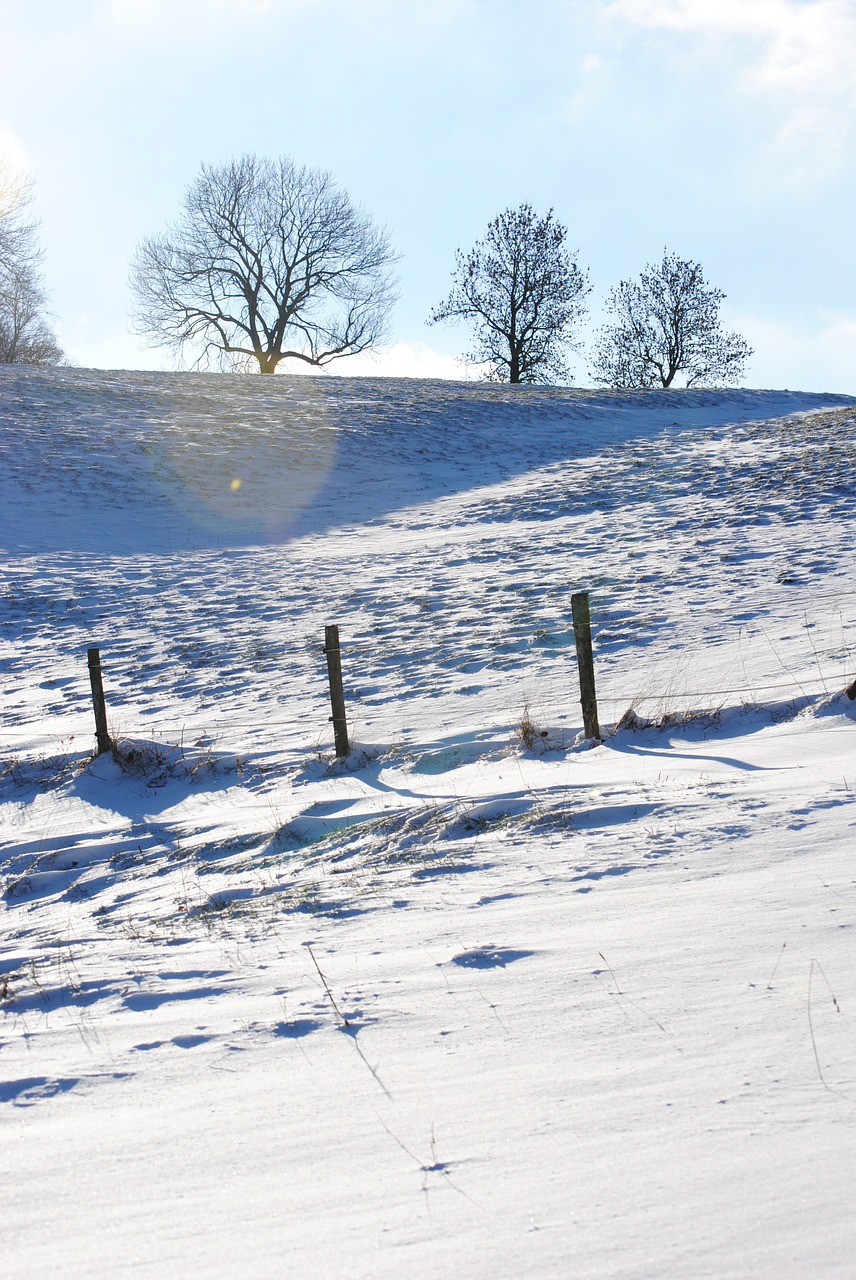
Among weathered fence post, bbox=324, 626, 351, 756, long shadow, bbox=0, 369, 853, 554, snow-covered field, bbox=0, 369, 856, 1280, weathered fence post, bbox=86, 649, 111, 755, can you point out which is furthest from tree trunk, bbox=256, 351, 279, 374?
weathered fence post, bbox=324, 626, 351, 756

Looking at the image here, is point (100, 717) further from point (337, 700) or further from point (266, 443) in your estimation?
point (266, 443)

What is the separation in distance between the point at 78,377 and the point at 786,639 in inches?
1104

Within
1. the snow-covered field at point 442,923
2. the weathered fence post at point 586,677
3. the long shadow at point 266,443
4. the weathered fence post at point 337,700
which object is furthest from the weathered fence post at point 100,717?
the long shadow at point 266,443

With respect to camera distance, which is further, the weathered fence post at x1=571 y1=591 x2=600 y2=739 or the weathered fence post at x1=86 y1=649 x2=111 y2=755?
the weathered fence post at x1=86 y1=649 x2=111 y2=755

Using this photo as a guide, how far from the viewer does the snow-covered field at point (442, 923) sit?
2.12 m

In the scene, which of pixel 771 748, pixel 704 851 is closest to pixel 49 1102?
pixel 704 851

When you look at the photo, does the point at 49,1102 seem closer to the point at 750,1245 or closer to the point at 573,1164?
the point at 573,1164

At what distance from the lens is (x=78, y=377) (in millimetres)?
30484

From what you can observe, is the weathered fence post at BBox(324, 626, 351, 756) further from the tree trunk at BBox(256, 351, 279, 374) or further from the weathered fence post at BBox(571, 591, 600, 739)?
the tree trunk at BBox(256, 351, 279, 374)

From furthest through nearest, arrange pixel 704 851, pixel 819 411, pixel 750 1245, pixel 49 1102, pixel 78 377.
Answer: pixel 78 377 → pixel 819 411 → pixel 704 851 → pixel 49 1102 → pixel 750 1245

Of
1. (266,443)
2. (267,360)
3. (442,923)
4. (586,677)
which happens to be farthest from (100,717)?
(267,360)

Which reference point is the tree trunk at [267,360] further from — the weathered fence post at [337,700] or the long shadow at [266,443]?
the weathered fence post at [337,700]

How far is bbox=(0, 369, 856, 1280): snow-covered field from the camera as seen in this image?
2119 mm

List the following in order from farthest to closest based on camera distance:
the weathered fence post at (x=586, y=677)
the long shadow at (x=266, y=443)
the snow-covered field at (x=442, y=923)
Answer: the long shadow at (x=266, y=443) < the weathered fence post at (x=586, y=677) < the snow-covered field at (x=442, y=923)
